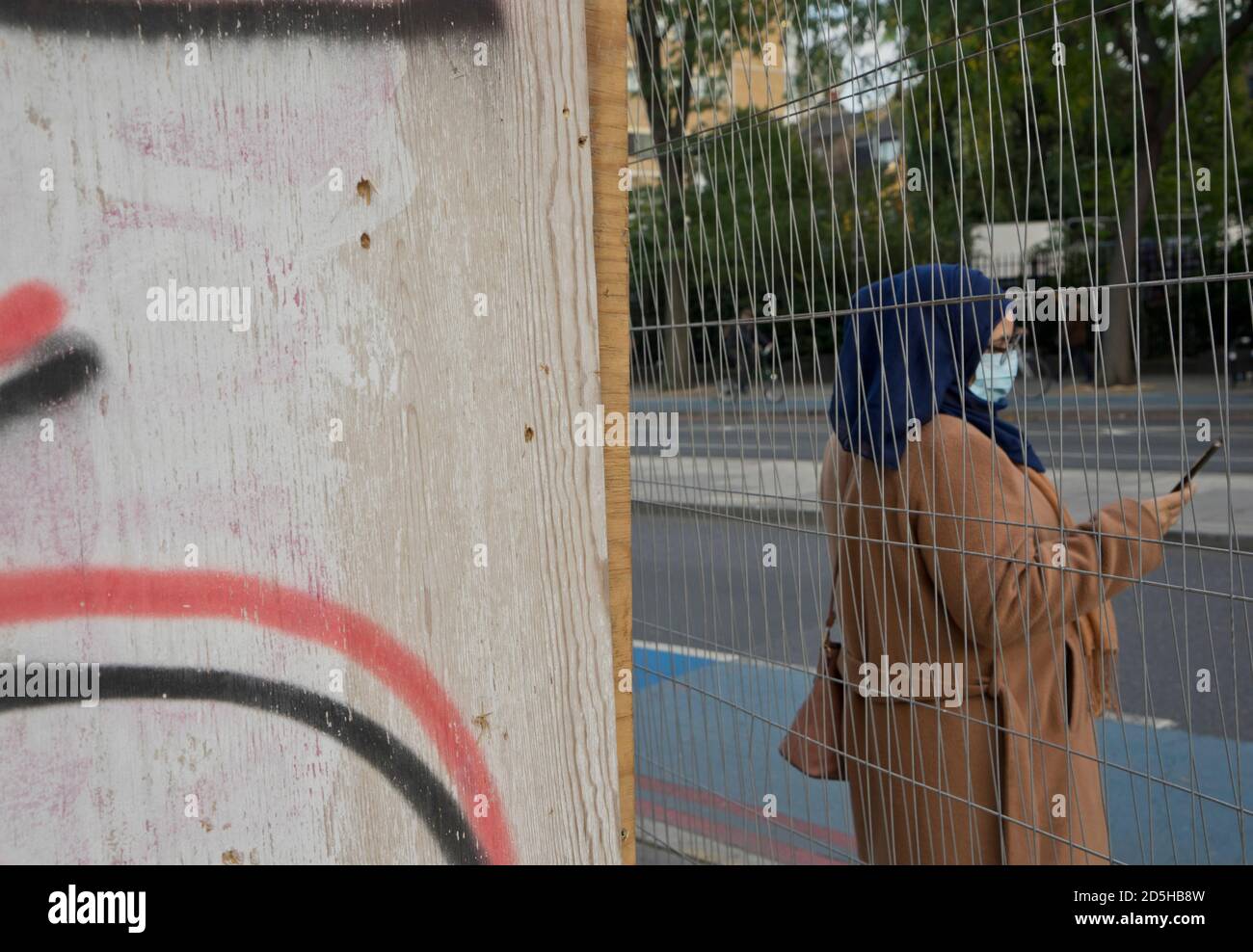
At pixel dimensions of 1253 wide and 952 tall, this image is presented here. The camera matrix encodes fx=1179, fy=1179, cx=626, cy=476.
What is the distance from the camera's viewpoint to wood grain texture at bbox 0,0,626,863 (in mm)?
1142

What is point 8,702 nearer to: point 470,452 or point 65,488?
point 65,488

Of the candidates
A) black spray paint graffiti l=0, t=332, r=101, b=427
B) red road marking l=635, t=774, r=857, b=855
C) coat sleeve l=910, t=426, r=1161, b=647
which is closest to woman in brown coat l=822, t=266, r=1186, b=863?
coat sleeve l=910, t=426, r=1161, b=647

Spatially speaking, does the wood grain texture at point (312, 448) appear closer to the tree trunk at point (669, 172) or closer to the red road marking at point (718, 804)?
the tree trunk at point (669, 172)

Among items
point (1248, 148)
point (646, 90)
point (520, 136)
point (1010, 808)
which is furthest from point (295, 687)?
point (1248, 148)

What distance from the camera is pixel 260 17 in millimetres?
1197

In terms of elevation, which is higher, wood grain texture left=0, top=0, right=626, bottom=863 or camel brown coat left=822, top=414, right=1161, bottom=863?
wood grain texture left=0, top=0, right=626, bottom=863

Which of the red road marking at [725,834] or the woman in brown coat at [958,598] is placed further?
the red road marking at [725,834]

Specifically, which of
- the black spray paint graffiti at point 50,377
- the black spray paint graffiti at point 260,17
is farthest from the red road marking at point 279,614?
the black spray paint graffiti at point 260,17

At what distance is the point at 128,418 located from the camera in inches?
45.5

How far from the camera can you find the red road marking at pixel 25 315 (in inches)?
44.0

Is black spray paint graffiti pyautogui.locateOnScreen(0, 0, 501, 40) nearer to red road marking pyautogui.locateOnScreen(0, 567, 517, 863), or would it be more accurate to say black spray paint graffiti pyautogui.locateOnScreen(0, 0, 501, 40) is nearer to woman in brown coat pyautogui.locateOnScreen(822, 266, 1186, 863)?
red road marking pyautogui.locateOnScreen(0, 567, 517, 863)

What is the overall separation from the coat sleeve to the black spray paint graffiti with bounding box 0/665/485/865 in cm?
104

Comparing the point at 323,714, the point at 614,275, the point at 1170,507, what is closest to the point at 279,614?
the point at 323,714

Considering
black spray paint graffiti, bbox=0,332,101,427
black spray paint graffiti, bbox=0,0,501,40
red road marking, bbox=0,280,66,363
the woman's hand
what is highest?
black spray paint graffiti, bbox=0,0,501,40
